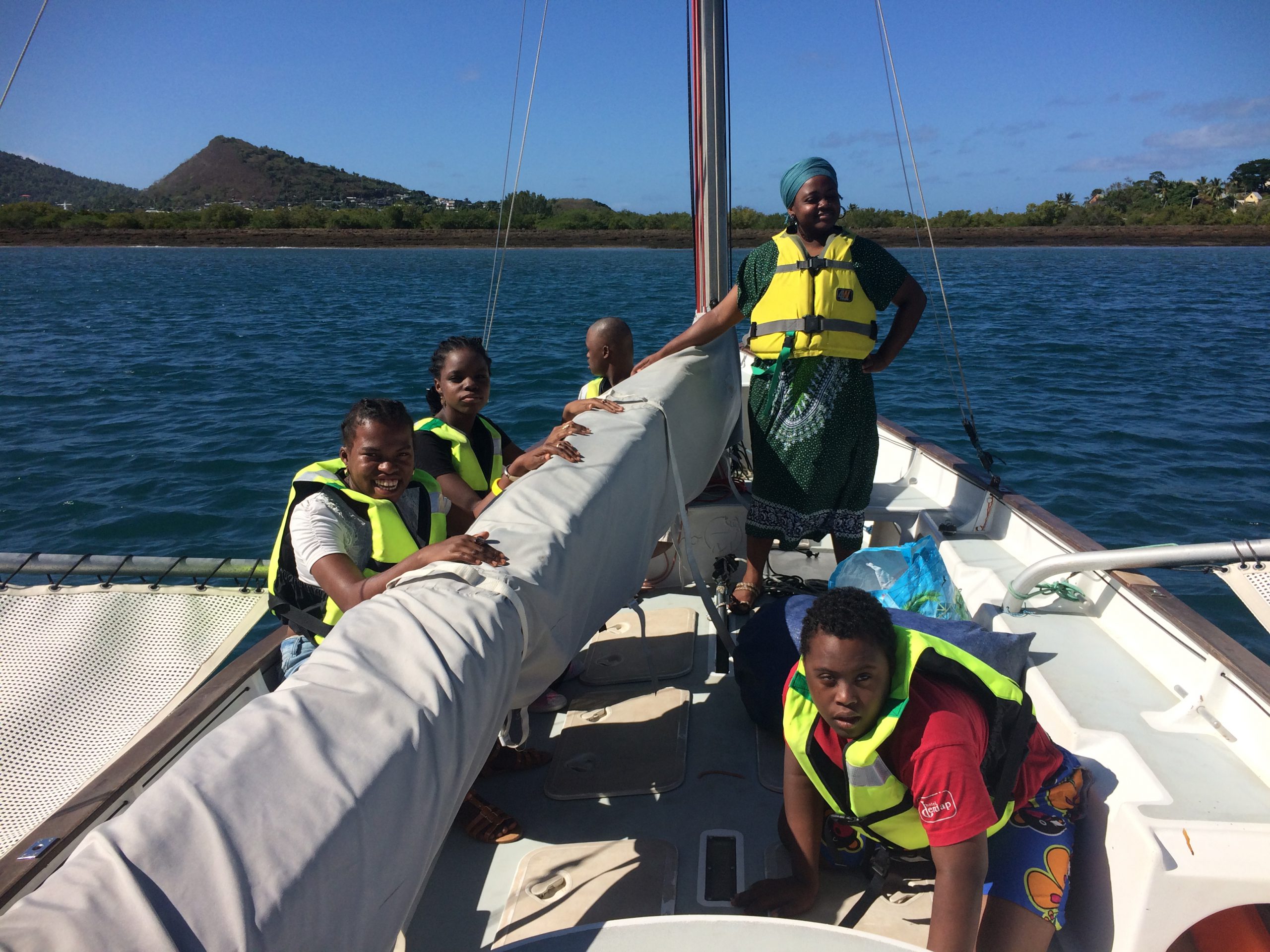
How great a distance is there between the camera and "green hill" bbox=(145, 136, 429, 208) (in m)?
132

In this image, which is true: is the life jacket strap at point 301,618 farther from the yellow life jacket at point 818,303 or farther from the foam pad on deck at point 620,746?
the yellow life jacket at point 818,303

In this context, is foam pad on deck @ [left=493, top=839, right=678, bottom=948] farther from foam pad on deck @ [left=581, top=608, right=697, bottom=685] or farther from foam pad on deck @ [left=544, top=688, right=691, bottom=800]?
foam pad on deck @ [left=581, top=608, right=697, bottom=685]

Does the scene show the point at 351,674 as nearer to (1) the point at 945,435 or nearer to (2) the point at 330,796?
(2) the point at 330,796

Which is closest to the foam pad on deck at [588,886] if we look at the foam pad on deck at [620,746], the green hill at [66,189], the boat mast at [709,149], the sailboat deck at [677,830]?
the sailboat deck at [677,830]

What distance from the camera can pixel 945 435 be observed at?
31.3 ft

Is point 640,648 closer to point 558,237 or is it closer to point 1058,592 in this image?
point 1058,592

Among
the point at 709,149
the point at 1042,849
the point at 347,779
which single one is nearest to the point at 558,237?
the point at 709,149

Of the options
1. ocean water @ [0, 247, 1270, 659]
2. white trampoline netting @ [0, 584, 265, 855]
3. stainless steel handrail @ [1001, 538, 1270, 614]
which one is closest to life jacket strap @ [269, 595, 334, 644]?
white trampoline netting @ [0, 584, 265, 855]

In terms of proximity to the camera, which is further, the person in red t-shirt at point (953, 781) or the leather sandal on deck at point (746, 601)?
the leather sandal on deck at point (746, 601)

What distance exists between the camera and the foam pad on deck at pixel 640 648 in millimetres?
2787

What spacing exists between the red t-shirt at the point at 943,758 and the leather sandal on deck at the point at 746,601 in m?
1.49

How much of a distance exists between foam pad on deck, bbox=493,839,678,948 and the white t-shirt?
85cm

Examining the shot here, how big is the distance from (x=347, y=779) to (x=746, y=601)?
A: 2.24 meters

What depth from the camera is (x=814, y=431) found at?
2.86m
